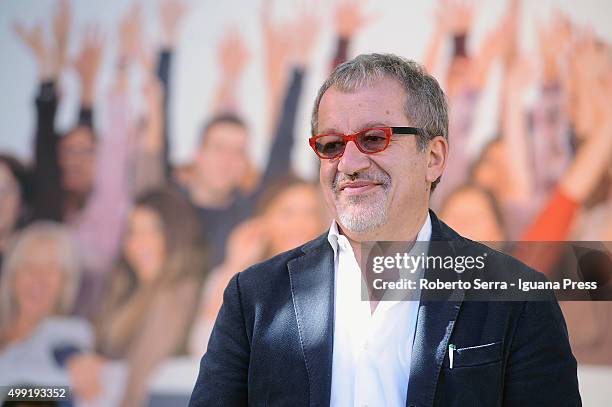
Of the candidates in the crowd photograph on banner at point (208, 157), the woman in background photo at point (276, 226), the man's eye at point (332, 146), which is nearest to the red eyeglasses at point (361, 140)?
the man's eye at point (332, 146)

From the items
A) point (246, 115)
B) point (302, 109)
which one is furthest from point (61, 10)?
point (302, 109)

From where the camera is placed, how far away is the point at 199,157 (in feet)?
13.4

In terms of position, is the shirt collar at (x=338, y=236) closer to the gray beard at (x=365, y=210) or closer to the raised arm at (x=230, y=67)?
the gray beard at (x=365, y=210)

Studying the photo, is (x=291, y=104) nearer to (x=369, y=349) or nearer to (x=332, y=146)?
(x=332, y=146)

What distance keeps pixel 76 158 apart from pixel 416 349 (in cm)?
310

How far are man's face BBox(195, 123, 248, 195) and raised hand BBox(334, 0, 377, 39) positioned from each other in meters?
0.86

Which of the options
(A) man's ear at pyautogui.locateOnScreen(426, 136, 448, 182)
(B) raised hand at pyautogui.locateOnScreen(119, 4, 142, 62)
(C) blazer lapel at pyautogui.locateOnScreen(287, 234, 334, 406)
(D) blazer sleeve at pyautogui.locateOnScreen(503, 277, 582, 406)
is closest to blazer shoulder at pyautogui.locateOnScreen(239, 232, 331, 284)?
(C) blazer lapel at pyautogui.locateOnScreen(287, 234, 334, 406)

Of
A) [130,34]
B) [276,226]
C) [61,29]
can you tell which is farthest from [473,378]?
[61,29]

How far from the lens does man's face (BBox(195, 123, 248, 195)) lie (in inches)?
160

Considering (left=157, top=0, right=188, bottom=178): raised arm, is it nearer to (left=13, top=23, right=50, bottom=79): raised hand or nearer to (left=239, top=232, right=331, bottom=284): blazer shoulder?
(left=13, top=23, right=50, bottom=79): raised hand

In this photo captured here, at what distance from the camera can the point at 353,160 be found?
173 cm

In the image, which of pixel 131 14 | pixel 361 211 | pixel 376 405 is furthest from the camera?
pixel 131 14

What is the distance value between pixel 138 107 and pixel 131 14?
1.95ft

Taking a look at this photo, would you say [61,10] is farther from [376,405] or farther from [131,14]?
[376,405]
